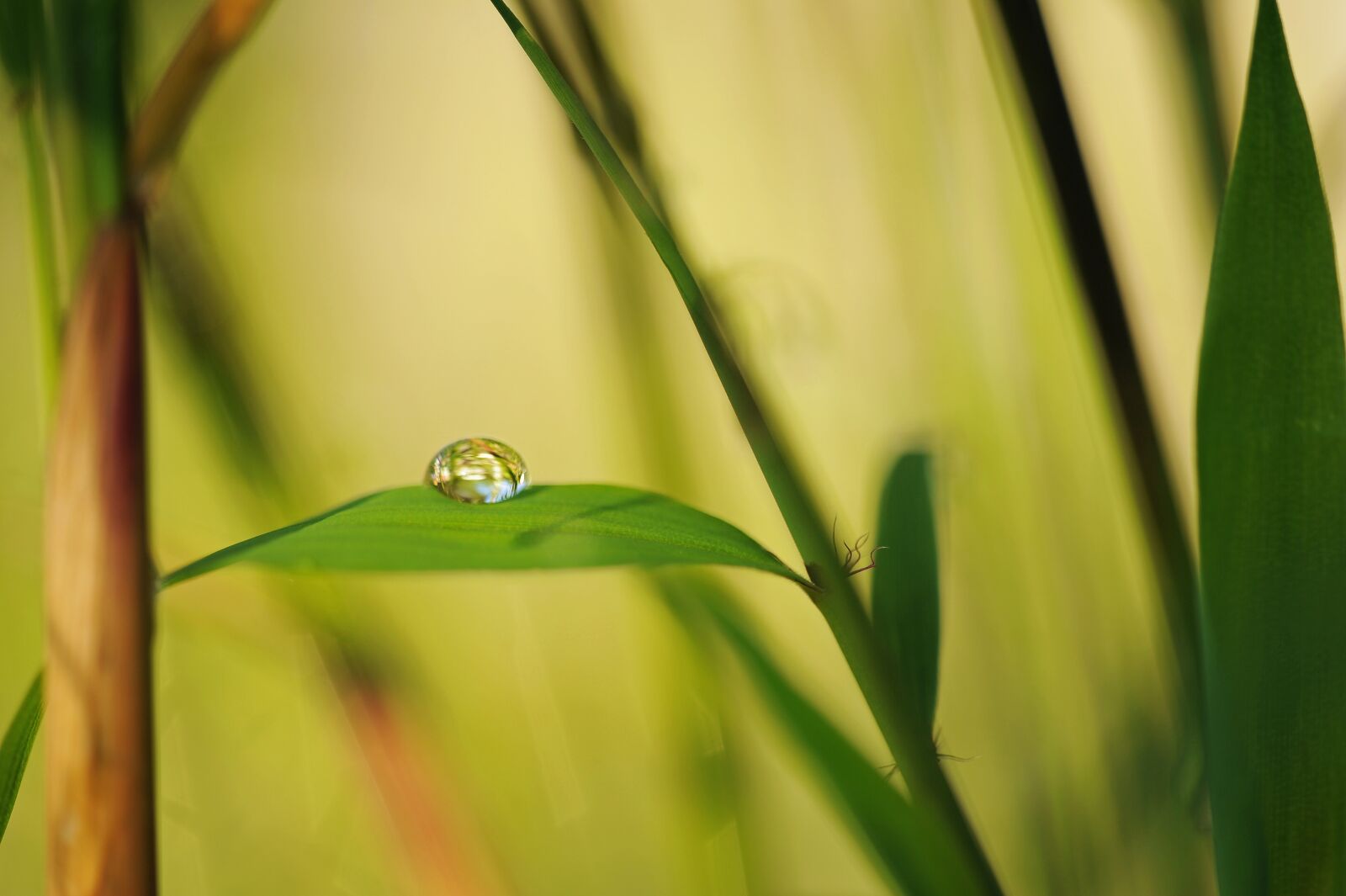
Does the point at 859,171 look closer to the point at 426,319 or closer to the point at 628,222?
the point at 628,222

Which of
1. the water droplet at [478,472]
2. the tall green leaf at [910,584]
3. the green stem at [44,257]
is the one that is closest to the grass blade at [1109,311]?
the tall green leaf at [910,584]

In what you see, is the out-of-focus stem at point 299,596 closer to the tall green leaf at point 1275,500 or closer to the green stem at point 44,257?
the green stem at point 44,257

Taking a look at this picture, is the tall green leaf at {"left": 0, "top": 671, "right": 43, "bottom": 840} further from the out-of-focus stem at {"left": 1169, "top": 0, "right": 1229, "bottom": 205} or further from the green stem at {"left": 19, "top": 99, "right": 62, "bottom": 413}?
the out-of-focus stem at {"left": 1169, "top": 0, "right": 1229, "bottom": 205}

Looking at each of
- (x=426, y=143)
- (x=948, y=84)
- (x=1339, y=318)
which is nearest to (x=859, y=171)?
(x=948, y=84)

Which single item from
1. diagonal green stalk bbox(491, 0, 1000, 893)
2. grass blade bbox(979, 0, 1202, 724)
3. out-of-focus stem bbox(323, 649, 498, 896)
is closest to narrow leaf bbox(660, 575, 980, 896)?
diagonal green stalk bbox(491, 0, 1000, 893)

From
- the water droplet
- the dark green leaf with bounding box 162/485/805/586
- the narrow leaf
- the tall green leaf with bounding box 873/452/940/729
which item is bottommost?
the narrow leaf

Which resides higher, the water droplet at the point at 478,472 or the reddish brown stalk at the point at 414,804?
the water droplet at the point at 478,472
